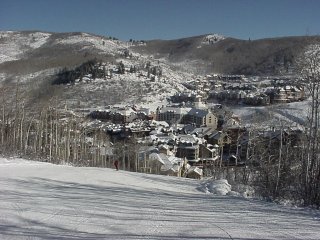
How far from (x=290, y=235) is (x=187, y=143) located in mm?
46568

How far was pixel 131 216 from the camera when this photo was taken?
1040 centimetres

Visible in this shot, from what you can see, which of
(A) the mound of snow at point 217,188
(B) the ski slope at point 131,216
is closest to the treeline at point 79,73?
(A) the mound of snow at point 217,188

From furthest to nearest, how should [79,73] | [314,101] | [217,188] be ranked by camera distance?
1. [79,73]
2. [314,101]
3. [217,188]

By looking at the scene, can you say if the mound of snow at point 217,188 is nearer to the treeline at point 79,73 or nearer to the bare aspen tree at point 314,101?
the bare aspen tree at point 314,101

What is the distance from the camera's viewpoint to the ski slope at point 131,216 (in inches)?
341

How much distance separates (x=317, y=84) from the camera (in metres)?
17.9

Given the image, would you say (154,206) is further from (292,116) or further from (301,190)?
(292,116)

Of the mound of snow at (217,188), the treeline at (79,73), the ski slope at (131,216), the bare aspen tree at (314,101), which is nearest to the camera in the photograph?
the ski slope at (131,216)

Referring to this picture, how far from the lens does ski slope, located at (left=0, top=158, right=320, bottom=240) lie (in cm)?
866

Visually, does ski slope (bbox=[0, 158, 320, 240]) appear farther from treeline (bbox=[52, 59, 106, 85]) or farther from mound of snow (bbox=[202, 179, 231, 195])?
treeline (bbox=[52, 59, 106, 85])

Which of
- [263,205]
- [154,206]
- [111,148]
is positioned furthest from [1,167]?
[111,148]

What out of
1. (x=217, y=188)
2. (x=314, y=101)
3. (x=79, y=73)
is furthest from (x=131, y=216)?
(x=79, y=73)

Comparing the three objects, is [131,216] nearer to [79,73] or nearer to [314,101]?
[314,101]

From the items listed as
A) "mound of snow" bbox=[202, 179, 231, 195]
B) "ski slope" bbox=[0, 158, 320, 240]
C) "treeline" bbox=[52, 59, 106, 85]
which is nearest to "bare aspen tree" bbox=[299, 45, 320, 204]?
"ski slope" bbox=[0, 158, 320, 240]
